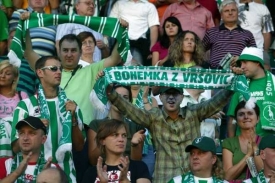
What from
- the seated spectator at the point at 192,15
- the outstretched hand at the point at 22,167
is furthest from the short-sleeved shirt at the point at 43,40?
the outstretched hand at the point at 22,167

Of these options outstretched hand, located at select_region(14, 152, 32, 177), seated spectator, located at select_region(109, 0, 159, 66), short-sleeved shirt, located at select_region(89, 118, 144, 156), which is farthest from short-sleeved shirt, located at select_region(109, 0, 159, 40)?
outstretched hand, located at select_region(14, 152, 32, 177)

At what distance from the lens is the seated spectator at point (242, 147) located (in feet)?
37.3

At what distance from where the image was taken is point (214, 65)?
14219 mm

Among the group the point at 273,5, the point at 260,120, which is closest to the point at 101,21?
the point at 260,120

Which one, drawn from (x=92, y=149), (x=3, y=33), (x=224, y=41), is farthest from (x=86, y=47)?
(x=92, y=149)

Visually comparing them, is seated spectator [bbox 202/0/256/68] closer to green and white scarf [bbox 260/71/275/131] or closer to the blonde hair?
green and white scarf [bbox 260/71/275/131]

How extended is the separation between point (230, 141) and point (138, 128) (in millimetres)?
1045

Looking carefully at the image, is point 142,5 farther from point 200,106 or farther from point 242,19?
point 200,106

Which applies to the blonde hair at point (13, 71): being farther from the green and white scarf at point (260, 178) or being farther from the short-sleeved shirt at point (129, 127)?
the green and white scarf at point (260, 178)

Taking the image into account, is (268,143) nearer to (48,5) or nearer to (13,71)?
(13,71)

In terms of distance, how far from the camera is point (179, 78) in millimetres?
11570

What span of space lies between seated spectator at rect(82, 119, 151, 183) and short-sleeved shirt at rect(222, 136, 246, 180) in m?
1.31

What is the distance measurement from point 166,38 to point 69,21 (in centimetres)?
298

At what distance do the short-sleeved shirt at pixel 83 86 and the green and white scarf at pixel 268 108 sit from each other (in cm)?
198
